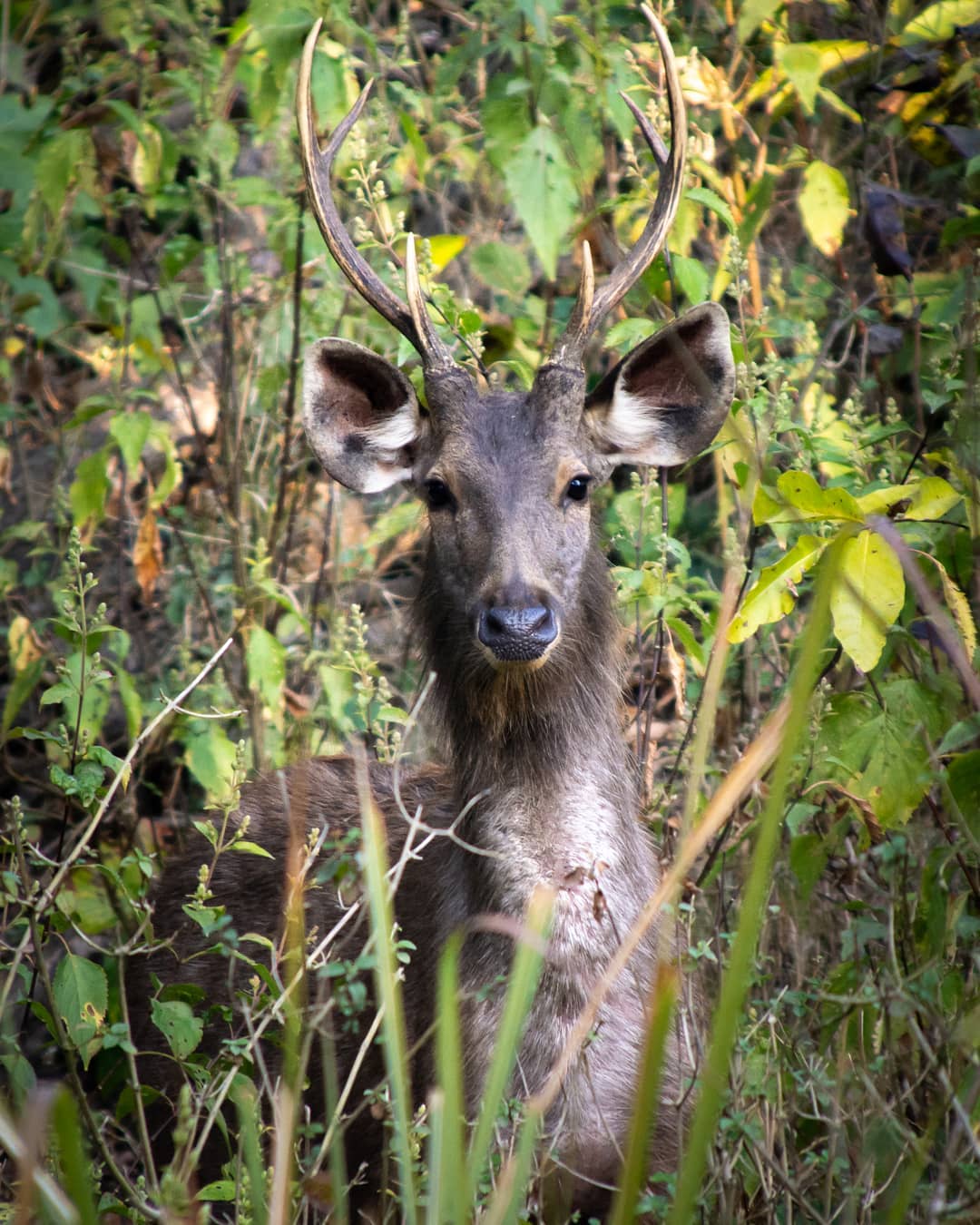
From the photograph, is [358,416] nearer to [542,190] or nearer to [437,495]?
[437,495]

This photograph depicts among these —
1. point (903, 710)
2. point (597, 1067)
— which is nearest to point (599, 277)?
point (903, 710)

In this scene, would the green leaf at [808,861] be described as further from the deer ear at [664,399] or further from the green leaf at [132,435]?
the green leaf at [132,435]

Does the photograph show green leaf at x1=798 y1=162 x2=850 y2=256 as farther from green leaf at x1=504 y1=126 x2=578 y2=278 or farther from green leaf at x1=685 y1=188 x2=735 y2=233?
green leaf at x1=504 y1=126 x2=578 y2=278

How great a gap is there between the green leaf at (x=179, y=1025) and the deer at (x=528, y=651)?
6.7 inches

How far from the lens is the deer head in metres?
3.94

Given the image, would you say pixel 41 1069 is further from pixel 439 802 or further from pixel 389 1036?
pixel 389 1036

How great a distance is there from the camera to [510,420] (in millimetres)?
4090

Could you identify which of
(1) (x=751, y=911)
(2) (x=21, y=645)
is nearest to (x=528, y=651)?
(1) (x=751, y=911)

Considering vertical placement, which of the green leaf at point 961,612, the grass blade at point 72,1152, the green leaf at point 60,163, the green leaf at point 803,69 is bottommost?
the green leaf at point 961,612

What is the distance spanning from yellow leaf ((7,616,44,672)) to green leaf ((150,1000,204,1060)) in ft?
8.35

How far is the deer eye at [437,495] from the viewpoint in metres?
4.11

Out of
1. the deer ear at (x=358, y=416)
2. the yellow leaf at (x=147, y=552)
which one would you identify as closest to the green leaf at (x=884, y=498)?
the deer ear at (x=358, y=416)

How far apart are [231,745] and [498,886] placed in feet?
4.69

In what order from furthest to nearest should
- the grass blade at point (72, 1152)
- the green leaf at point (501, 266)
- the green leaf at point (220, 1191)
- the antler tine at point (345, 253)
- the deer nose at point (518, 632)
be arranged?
the green leaf at point (501, 266), the antler tine at point (345, 253), the deer nose at point (518, 632), the green leaf at point (220, 1191), the grass blade at point (72, 1152)
